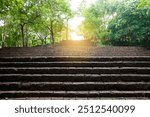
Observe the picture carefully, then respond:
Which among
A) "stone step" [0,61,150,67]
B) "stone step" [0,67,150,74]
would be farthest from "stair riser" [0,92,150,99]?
Answer: "stone step" [0,61,150,67]

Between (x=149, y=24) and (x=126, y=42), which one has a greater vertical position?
(x=149, y=24)

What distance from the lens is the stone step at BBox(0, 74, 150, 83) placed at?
25.9 ft

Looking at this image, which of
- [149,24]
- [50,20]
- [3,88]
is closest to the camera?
[3,88]

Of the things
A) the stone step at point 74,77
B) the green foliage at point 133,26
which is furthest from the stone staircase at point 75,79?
the green foliage at point 133,26

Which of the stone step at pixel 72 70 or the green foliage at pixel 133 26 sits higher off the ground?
the green foliage at pixel 133 26

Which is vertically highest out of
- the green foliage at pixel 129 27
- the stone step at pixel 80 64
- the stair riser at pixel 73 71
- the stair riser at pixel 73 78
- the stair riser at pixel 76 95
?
the green foliage at pixel 129 27

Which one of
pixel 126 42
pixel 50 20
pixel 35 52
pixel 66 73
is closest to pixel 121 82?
pixel 66 73

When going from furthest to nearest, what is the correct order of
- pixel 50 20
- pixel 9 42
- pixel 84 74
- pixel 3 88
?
pixel 9 42
pixel 50 20
pixel 84 74
pixel 3 88

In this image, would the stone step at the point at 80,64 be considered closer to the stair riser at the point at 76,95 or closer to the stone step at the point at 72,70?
the stone step at the point at 72,70

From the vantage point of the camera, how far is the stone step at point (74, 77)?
7906mm

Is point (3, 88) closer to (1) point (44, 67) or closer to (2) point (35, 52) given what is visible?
(1) point (44, 67)

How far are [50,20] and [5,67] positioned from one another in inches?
511

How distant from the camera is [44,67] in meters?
8.80

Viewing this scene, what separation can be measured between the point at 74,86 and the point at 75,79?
19.4 inches
